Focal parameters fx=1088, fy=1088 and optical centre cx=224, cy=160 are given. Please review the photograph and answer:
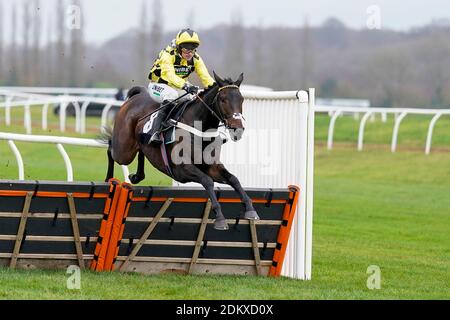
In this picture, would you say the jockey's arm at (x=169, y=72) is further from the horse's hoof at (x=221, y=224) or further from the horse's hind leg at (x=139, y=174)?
the horse's hoof at (x=221, y=224)

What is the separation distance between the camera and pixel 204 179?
892cm

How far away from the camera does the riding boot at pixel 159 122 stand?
9484mm

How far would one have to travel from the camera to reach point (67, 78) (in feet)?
177

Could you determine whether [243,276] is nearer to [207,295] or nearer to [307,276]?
[307,276]

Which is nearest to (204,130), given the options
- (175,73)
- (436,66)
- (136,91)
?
(175,73)

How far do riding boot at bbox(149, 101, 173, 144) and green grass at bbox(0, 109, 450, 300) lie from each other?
129 cm

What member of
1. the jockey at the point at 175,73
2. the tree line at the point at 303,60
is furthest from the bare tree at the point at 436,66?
the jockey at the point at 175,73

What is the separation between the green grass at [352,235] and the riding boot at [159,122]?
51.0 inches

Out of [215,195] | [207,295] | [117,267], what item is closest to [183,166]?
[215,195]

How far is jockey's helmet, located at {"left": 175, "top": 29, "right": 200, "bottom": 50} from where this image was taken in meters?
9.51

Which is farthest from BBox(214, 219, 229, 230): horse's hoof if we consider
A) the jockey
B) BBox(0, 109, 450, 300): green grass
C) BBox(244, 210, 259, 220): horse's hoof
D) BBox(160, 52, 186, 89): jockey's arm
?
BBox(160, 52, 186, 89): jockey's arm

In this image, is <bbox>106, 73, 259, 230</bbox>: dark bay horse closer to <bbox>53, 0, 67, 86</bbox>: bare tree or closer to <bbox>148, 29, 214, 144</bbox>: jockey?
<bbox>148, 29, 214, 144</bbox>: jockey
